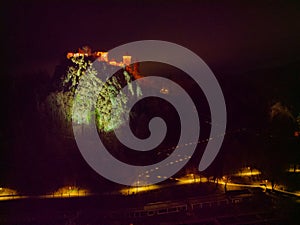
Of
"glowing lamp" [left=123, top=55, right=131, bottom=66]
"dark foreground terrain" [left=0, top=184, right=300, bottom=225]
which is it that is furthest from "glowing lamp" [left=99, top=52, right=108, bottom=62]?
"dark foreground terrain" [left=0, top=184, right=300, bottom=225]

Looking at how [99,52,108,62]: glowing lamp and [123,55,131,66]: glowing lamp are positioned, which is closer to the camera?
[99,52,108,62]: glowing lamp

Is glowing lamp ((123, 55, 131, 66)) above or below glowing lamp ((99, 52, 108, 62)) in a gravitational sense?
above

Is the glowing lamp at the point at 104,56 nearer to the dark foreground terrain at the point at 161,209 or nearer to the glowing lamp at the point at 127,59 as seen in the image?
the glowing lamp at the point at 127,59

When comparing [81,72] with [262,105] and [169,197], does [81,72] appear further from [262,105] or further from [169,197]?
[262,105]

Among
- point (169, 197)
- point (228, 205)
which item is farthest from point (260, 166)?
point (169, 197)

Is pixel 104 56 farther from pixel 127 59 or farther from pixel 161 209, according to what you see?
pixel 161 209

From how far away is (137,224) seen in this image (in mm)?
7684

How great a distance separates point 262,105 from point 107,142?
379 inches

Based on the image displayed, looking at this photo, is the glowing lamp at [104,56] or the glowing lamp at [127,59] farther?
the glowing lamp at [127,59]

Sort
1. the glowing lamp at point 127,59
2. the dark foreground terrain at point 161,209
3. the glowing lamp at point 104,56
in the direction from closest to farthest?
the dark foreground terrain at point 161,209 → the glowing lamp at point 104,56 → the glowing lamp at point 127,59

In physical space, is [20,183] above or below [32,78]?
below

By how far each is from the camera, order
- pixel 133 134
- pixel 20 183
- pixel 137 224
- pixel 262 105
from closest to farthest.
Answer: pixel 137 224 → pixel 20 183 → pixel 133 134 → pixel 262 105

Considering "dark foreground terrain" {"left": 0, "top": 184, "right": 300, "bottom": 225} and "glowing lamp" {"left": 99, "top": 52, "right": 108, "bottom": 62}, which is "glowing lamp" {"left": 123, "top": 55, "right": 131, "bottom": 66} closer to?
"glowing lamp" {"left": 99, "top": 52, "right": 108, "bottom": 62}

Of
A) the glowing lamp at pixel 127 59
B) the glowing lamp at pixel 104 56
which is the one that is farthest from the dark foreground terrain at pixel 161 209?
the glowing lamp at pixel 127 59
